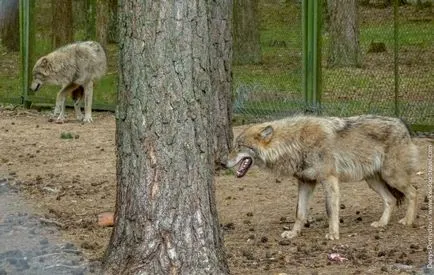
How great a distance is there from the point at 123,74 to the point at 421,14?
697 centimetres

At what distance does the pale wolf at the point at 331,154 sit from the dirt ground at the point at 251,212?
0.97 feet

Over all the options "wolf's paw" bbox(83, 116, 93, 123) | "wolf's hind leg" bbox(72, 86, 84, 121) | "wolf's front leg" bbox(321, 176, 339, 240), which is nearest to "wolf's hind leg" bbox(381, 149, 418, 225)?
"wolf's front leg" bbox(321, 176, 339, 240)

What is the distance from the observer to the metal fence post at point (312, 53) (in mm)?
11750

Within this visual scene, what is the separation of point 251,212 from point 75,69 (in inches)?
290

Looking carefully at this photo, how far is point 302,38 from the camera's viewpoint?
1186 cm

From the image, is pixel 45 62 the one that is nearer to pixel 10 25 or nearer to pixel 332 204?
pixel 10 25

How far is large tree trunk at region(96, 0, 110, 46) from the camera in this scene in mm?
15062

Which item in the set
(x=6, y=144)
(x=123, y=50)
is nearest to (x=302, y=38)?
(x=6, y=144)

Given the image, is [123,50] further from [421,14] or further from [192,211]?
[421,14]

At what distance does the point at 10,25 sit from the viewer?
56.4ft

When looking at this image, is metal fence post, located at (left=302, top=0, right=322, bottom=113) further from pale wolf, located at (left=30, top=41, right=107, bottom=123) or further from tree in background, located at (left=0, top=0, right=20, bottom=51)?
tree in background, located at (left=0, top=0, right=20, bottom=51)

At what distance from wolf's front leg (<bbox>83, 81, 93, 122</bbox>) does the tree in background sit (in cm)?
238

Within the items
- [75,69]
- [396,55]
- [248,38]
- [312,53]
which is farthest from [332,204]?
[75,69]

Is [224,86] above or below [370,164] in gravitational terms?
above
